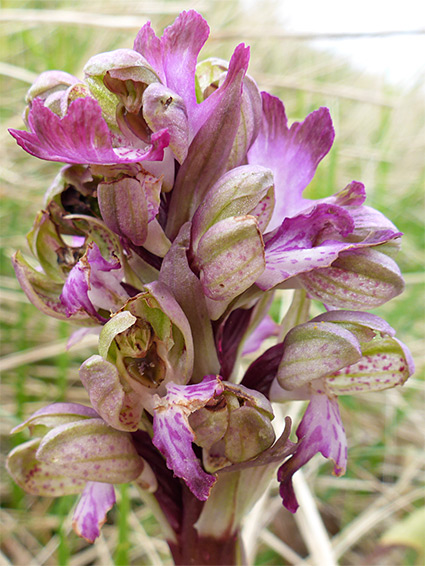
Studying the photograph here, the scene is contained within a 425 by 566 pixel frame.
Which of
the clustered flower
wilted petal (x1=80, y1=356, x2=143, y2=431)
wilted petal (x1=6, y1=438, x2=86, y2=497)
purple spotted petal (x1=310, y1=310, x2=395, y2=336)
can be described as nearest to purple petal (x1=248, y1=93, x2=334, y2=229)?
the clustered flower

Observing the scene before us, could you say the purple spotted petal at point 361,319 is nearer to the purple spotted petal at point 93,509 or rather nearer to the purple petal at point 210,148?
the purple petal at point 210,148

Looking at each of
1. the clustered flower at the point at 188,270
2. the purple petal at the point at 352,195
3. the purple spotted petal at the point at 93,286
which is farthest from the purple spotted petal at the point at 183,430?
the purple petal at the point at 352,195

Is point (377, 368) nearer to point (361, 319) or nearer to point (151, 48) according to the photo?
point (361, 319)

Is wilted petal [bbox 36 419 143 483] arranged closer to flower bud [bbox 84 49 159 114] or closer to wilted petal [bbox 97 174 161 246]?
wilted petal [bbox 97 174 161 246]

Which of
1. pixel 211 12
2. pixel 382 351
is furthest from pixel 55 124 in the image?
pixel 211 12

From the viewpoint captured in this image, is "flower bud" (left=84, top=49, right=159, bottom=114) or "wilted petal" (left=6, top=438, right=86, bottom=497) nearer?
"flower bud" (left=84, top=49, right=159, bottom=114)

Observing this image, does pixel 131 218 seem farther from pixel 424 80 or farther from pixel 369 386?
pixel 424 80

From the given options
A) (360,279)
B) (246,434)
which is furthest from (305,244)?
(246,434)
